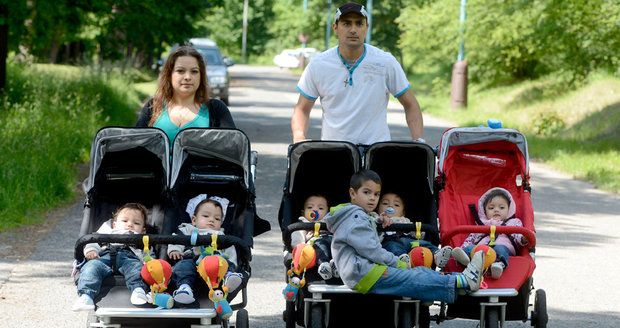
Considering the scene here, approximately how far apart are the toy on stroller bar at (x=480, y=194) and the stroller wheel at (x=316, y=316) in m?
0.77

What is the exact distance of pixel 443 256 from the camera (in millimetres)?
7043

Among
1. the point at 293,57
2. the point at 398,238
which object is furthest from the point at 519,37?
the point at 293,57

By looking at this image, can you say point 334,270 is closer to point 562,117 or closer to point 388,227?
point 388,227

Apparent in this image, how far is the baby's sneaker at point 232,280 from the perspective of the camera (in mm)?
6559

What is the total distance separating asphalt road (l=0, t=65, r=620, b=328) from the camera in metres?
8.45

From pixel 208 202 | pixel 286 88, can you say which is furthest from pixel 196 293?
pixel 286 88

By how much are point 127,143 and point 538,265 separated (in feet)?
14.9

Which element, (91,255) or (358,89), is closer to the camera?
(91,255)

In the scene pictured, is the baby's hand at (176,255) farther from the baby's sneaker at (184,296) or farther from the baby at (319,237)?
the baby at (319,237)

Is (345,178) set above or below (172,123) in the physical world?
below

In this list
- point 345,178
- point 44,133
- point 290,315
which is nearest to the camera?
point 290,315

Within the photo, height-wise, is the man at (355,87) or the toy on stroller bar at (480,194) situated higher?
the man at (355,87)

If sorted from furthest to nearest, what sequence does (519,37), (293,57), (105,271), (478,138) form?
(293,57) < (519,37) < (478,138) < (105,271)

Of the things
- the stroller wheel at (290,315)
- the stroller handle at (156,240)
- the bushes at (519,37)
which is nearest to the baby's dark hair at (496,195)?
the stroller wheel at (290,315)
